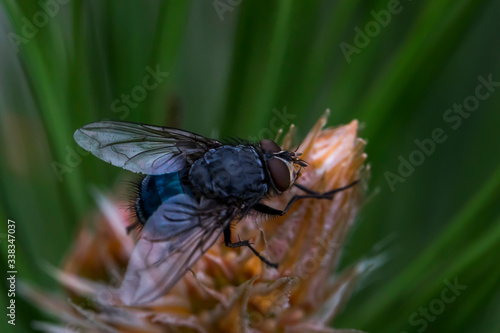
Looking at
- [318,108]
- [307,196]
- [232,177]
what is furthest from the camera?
[318,108]

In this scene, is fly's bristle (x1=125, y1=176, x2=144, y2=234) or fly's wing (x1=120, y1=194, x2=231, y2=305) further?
fly's bristle (x1=125, y1=176, x2=144, y2=234)

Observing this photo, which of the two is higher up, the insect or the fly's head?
the fly's head

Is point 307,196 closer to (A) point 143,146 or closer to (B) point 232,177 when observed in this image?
(B) point 232,177

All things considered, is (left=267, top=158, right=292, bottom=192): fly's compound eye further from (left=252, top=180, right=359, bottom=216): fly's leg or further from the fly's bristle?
the fly's bristle

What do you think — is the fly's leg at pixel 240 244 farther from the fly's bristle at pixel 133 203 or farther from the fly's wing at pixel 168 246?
the fly's bristle at pixel 133 203

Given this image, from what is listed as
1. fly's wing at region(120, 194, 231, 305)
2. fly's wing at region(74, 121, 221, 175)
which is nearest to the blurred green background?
fly's wing at region(74, 121, 221, 175)

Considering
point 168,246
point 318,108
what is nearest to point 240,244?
point 168,246

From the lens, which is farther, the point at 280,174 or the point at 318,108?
the point at 318,108

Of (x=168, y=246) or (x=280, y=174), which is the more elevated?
(x=280, y=174)
